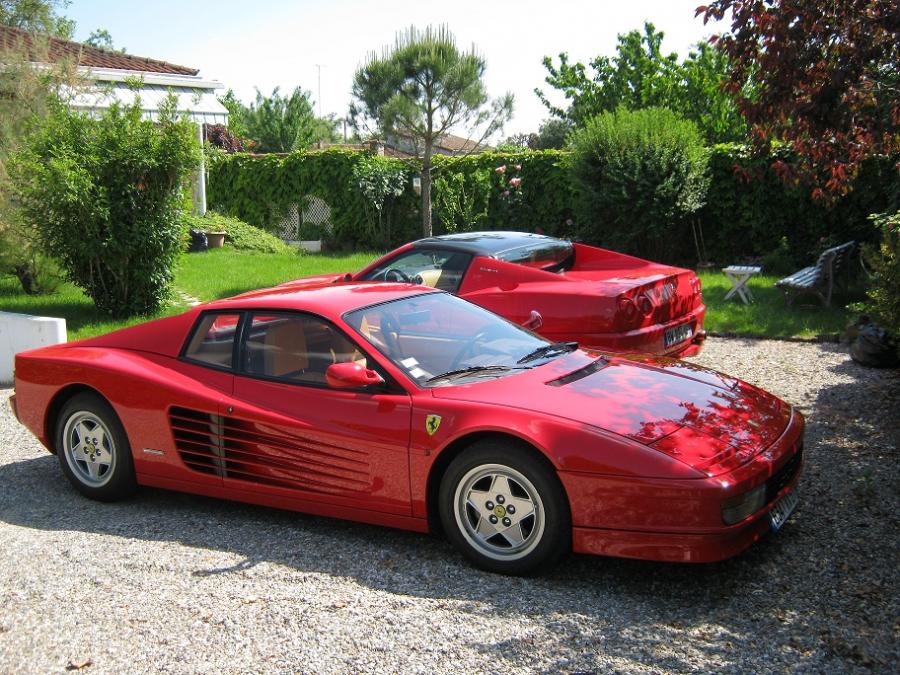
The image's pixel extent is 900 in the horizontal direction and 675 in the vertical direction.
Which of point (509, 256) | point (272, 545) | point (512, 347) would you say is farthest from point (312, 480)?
point (509, 256)

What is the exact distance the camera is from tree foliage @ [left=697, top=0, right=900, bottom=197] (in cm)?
568

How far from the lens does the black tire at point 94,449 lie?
5363mm

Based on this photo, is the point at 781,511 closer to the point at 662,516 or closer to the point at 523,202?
the point at 662,516

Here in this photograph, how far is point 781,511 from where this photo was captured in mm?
4273

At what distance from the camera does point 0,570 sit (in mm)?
4484

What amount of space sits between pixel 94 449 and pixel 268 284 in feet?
30.5

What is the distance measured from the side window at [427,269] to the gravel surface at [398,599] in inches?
140

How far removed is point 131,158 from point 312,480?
7.74 meters

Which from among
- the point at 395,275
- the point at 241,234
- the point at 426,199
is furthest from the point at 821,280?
the point at 241,234

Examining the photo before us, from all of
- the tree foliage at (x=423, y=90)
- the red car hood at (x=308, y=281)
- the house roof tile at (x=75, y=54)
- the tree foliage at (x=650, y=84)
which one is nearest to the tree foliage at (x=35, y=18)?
the house roof tile at (x=75, y=54)

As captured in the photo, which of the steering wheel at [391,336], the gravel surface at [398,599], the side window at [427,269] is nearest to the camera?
the gravel surface at [398,599]

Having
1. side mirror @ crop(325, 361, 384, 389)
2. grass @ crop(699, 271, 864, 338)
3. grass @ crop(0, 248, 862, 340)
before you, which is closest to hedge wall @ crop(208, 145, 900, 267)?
grass @ crop(0, 248, 862, 340)

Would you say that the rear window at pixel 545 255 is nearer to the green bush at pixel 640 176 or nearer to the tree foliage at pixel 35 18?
the green bush at pixel 640 176

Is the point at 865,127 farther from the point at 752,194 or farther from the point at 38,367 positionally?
the point at 752,194
